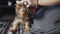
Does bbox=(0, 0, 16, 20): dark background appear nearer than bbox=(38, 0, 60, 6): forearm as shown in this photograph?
No

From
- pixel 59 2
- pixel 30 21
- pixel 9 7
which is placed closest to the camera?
pixel 59 2

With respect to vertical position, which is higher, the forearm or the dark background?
the forearm

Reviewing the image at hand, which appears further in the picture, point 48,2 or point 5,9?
point 5,9

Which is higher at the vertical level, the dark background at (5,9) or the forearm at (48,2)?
the forearm at (48,2)

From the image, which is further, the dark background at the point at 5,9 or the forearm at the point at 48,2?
the dark background at the point at 5,9

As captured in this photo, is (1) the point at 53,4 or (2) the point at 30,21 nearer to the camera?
(1) the point at 53,4

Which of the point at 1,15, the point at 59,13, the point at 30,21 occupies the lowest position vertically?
the point at 1,15

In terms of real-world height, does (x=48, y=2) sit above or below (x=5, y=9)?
above

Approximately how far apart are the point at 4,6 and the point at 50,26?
63.3 inches

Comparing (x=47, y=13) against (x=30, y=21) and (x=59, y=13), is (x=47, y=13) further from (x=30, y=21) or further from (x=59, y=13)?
(x=30, y=21)

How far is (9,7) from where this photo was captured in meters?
2.13

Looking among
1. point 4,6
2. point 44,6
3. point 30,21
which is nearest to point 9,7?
point 4,6

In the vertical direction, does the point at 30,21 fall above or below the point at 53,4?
below

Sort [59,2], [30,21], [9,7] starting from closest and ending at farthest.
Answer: [59,2]
[30,21]
[9,7]
